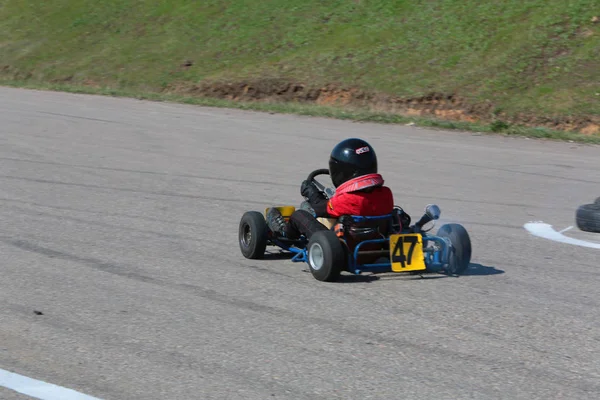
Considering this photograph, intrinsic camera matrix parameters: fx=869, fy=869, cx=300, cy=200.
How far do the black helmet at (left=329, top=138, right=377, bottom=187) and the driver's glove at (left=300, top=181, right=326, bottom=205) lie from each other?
11.0 inches

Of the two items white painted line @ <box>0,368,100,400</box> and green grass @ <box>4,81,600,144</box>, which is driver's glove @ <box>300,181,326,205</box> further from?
green grass @ <box>4,81,600,144</box>

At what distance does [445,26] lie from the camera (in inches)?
930

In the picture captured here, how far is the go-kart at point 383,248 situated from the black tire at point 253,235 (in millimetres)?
383

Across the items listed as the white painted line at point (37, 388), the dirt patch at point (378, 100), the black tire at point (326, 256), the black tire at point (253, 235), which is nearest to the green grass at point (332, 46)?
the dirt patch at point (378, 100)

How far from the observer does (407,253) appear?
21.2 ft

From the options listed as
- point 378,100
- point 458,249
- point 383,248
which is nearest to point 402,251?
point 383,248

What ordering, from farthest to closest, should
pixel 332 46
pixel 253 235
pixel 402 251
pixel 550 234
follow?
pixel 332 46
pixel 550 234
pixel 253 235
pixel 402 251

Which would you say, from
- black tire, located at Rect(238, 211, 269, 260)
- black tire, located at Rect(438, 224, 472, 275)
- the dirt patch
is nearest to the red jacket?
black tire, located at Rect(438, 224, 472, 275)

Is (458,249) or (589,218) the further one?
(589,218)

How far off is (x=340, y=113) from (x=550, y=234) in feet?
36.2

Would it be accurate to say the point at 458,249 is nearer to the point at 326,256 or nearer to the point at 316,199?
the point at 326,256

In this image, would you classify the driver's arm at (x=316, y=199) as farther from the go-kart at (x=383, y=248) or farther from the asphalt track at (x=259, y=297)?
the asphalt track at (x=259, y=297)

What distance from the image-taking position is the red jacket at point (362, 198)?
21.5 ft

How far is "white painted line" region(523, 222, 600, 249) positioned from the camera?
26.4 ft
